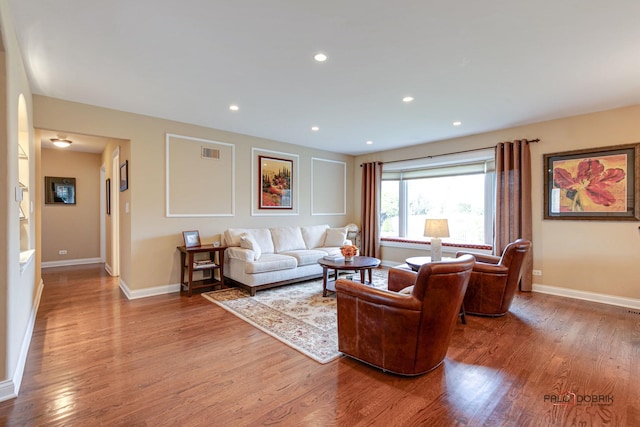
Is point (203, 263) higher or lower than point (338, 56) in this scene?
lower

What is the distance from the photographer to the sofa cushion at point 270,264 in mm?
4375

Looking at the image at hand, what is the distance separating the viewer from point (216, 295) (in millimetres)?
4379

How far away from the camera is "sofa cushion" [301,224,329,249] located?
5.89 m

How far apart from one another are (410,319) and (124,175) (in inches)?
179

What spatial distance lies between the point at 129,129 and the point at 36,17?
7.10 feet

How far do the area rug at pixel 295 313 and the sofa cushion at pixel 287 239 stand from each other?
75cm

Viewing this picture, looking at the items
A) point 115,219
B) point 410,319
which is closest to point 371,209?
point 410,319

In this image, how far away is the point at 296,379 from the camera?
7.40ft

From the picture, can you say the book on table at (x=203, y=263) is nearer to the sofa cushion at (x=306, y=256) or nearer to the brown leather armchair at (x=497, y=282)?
the sofa cushion at (x=306, y=256)

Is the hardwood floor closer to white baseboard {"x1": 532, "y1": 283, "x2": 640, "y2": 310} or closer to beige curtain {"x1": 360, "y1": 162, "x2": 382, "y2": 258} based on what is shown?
white baseboard {"x1": 532, "y1": 283, "x2": 640, "y2": 310}

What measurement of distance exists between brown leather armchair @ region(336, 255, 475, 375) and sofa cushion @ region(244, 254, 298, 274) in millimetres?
2229

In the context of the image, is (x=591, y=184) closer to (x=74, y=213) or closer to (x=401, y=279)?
(x=401, y=279)

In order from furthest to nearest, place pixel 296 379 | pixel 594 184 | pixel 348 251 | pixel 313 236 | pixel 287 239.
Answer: pixel 313 236, pixel 287 239, pixel 348 251, pixel 594 184, pixel 296 379

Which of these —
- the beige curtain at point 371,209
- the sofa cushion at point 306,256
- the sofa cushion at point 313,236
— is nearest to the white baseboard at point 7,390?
the sofa cushion at point 306,256
